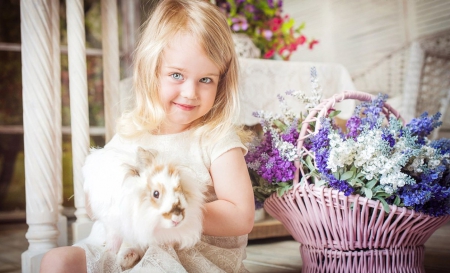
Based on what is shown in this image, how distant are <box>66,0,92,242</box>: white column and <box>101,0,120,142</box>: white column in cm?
24

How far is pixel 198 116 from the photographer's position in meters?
1.09

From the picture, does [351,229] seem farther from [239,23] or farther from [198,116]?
[239,23]

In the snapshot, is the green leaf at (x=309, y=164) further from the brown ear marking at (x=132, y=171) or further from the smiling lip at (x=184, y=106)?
the brown ear marking at (x=132, y=171)

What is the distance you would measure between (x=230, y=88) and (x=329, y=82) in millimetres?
984

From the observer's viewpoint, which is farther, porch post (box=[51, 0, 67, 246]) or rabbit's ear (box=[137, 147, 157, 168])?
porch post (box=[51, 0, 67, 246])

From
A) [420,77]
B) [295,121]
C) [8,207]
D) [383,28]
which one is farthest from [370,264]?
Result: [383,28]

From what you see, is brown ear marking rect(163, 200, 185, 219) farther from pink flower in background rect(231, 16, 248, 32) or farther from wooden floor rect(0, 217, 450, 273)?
pink flower in background rect(231, 16, 248, 32)

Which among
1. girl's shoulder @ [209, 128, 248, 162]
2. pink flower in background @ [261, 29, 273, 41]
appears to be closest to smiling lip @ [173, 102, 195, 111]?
girl's shoulder @ [209, 128, 248, 162]

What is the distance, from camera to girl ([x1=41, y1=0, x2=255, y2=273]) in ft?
3.36

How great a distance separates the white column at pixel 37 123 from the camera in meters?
1.46

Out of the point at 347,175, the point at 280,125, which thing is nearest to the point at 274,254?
the point at 280,125

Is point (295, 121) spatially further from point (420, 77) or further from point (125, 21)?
point (125, 21)

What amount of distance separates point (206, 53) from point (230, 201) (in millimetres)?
342

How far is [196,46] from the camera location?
1.03 m
